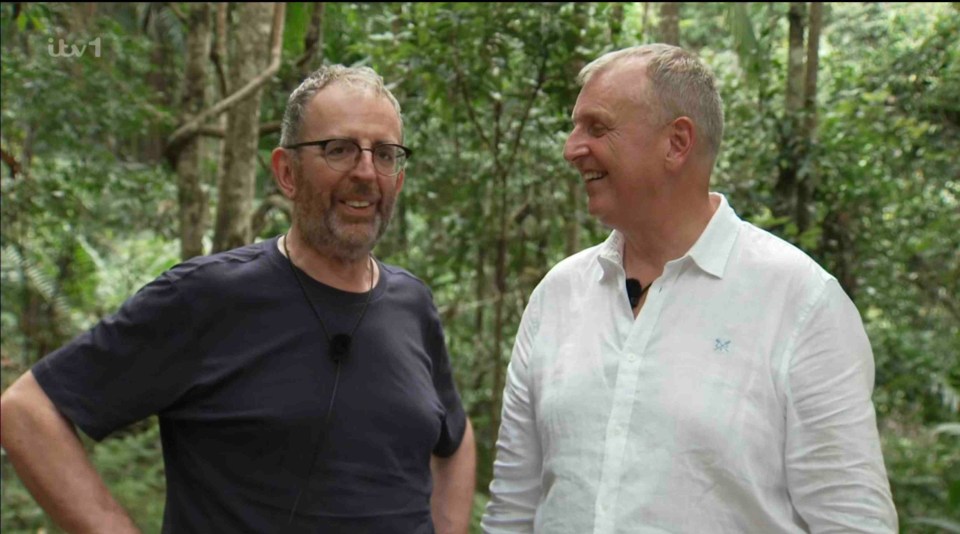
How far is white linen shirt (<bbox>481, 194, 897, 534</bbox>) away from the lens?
206 cm

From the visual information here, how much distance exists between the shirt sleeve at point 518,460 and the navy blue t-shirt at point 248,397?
20 centimetres

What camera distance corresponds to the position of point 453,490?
2.73 meters

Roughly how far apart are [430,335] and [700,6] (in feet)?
39.3

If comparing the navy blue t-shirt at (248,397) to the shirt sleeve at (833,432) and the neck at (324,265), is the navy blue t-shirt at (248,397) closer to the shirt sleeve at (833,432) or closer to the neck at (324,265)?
the neck at (324,265)

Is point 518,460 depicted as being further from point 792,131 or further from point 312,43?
point 792,131

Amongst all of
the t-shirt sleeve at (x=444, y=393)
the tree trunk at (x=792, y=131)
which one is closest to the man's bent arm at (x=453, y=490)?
the t-shirt sleeve at (x=444, y=393)

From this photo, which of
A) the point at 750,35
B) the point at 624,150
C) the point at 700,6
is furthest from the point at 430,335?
Result: the point at 700,6

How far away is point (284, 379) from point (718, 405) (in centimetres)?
91

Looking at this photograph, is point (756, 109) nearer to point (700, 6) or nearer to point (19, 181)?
point (19, 181)

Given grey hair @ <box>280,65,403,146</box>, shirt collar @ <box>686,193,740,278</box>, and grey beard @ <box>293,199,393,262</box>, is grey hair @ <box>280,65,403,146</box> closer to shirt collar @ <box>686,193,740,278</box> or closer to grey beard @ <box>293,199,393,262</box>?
grey beard @ <box>293,199,393,262</box>

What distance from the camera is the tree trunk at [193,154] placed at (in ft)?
22.7

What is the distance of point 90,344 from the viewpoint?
2.27 metres

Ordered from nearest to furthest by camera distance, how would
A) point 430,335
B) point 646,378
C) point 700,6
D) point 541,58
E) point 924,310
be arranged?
1. point 646,378
2. point 430,335
3. point 541,58
4. point 924,310
5. point 700,6

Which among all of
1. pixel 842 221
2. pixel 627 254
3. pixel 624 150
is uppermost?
pixel 624 150
